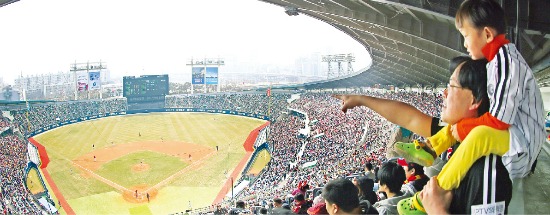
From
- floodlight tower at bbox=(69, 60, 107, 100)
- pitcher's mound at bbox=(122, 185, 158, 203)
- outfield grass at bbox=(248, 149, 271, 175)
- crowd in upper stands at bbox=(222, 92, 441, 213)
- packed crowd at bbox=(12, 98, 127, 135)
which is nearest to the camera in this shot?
crowd in upper stands at bbox=(222, 92, 441, 213)

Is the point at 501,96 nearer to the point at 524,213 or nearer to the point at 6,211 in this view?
the point at 524,213

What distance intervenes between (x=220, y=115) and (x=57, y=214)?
28651 mm

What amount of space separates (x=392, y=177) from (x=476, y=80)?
128cm

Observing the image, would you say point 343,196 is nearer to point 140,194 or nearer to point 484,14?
point 484,14

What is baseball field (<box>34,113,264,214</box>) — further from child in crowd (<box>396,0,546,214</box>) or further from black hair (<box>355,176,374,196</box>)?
child in crowd (<box>396,0,546,214</box>)

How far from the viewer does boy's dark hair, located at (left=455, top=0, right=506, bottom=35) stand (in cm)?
143

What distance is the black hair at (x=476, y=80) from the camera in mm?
1401

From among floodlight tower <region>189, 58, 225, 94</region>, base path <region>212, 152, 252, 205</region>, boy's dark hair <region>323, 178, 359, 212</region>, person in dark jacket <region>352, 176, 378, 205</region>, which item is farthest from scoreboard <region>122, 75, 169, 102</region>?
boy's dark hair <region>323, 178, 359, 212</region>

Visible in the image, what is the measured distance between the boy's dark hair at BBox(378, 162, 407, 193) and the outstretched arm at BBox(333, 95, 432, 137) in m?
0.89

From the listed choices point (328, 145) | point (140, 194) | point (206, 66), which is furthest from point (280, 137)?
point (206, 66)

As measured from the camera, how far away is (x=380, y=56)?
1803 centimetres

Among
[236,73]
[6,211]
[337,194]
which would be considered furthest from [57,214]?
[236,73]

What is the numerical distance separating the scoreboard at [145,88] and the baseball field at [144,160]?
1.93 metres

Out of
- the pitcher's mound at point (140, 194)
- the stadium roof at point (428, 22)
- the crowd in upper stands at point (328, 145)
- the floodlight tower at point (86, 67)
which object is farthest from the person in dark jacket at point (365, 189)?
the floodlight tower at point (86, 67)
